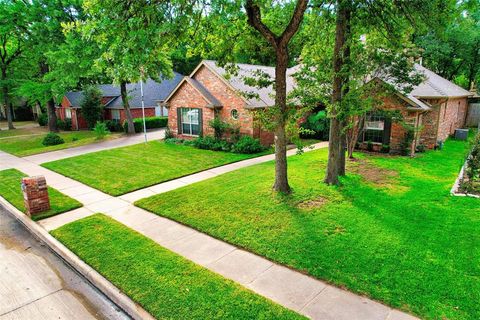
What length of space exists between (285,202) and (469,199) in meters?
5.52

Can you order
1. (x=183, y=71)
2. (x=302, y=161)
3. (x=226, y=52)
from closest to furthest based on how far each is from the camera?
(x=226, y=52), (x=302, y=161), (x=183, y=71)

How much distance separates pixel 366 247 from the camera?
6.64 metres

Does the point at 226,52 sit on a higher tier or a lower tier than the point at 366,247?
higher

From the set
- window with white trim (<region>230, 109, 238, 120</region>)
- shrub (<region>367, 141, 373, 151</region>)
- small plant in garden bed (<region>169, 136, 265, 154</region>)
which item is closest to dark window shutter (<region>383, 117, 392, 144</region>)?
shrub (<region>367, 141, 373, 151</region>)

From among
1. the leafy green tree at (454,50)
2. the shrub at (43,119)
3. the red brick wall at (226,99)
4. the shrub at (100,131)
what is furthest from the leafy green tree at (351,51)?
the shrub at (43,119)

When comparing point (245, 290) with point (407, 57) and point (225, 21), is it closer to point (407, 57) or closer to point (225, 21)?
point (225, 21)

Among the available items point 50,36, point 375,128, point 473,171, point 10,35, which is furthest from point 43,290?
point 10,35

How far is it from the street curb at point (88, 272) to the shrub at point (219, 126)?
10.9 metres

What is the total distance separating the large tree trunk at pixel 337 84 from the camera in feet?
31.2

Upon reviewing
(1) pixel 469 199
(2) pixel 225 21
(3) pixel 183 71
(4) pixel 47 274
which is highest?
(3) pixel 183 71

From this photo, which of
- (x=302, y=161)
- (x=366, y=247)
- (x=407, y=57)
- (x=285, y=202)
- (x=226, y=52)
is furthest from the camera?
(x=302, y=161)

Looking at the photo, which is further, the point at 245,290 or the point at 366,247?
the point at 366,247

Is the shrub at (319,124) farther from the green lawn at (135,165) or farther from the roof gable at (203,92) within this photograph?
the green lawn at (135,165)

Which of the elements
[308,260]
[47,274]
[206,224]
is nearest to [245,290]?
[308,260]
